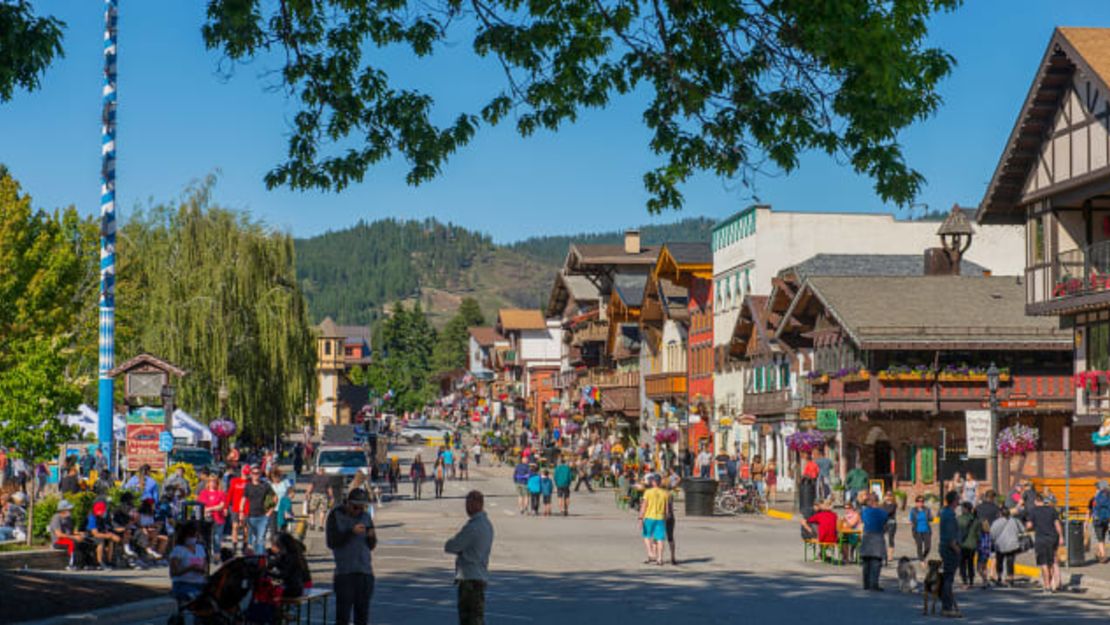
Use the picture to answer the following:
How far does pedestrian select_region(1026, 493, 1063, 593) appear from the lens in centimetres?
2592

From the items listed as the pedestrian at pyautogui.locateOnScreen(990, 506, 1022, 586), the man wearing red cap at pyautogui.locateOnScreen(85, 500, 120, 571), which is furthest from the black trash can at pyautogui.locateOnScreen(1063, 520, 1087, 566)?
the man wearing red cap at pyautogui.locateOnScreen(85, 500, 120, 571)

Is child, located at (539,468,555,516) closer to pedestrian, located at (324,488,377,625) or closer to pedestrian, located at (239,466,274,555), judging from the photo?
pedestrian, located at (239,466,274,555)

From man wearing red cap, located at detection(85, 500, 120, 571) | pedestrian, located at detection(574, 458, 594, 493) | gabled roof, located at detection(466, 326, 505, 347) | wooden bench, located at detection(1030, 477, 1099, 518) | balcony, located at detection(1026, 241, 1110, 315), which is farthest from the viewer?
gabled roof, located at detection(466, 326, 505, 347)

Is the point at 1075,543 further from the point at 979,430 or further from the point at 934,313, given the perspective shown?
the point at 934,313

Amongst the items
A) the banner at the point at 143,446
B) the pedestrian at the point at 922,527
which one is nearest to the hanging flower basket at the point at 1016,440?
the pedestrian at the point at 922,527

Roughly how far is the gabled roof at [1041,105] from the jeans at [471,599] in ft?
80.2

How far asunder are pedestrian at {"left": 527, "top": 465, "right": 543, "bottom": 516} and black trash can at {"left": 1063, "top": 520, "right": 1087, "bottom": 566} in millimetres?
19047

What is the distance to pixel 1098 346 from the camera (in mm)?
40344

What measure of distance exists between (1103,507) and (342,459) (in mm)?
25956

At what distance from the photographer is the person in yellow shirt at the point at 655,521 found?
2967 centimetres

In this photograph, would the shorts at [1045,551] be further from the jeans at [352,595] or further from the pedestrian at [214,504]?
the pedestrian at [214,504]

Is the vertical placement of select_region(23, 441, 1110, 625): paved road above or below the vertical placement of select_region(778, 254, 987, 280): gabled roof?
below

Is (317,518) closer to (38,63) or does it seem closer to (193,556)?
(193,556)

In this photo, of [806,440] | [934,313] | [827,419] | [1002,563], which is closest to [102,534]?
[1002,563]
